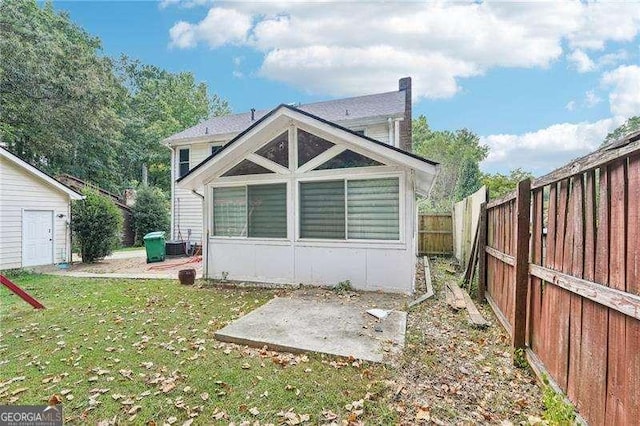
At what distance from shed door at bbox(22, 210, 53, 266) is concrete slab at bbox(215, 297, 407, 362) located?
10.3 meters

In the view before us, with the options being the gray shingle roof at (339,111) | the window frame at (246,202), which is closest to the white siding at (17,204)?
the gray shingle roof at (339,111)

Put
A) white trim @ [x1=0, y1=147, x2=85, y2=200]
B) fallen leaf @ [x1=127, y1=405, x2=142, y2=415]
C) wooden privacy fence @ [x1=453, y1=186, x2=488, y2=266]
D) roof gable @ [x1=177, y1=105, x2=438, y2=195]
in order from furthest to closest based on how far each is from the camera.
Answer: white trim @ [x1=0, y1=147, x2=85, y2=200], wooden privacy fence @ [x1=453, y1=186, x2=488, y2=266], roof gable @ [x1=177, y1=105, x2=438, y2=195], fallen leaf @ [x1=127, y1=405, x2=142, y2=415]

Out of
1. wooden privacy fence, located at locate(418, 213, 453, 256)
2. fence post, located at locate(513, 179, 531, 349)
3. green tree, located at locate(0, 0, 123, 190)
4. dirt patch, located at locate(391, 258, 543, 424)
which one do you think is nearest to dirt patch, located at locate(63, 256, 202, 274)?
dirt patch, located at locate(391, 258, 543, 424)

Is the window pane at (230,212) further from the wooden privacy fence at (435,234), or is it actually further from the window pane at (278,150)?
the wooden privacy fence at (435,234)

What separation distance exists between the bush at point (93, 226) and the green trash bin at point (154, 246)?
1.76 metres

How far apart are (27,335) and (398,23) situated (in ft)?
36.2

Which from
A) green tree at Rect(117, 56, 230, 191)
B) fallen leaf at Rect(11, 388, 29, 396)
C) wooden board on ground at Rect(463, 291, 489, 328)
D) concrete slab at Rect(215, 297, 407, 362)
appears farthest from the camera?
green tree at Rect(117, 56, 230, 191)

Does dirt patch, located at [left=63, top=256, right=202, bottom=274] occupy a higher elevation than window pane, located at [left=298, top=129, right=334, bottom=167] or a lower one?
lower

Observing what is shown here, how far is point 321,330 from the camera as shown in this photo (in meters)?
4.63

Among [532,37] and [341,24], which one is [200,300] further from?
[532,37]

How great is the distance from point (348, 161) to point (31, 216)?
11467mm

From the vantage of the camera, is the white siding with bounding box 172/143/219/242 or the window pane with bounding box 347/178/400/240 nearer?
the window pane with bounding box 347/178/400/240

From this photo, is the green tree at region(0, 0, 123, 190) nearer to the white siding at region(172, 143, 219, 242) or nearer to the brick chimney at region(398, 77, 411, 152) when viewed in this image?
the white siding at region(172, 143, 219, 242)

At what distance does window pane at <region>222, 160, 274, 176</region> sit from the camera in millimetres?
7770
